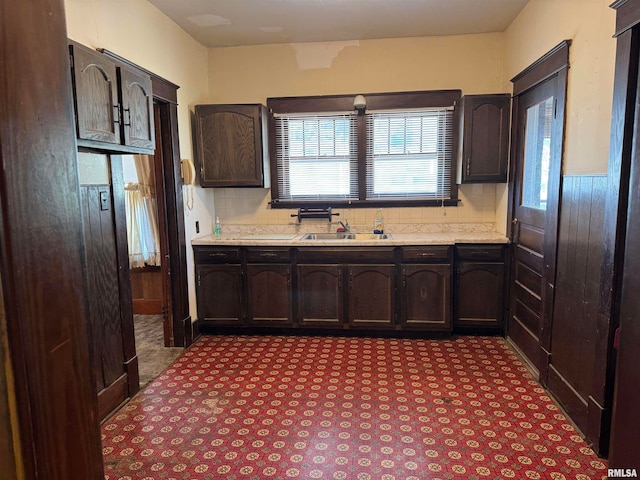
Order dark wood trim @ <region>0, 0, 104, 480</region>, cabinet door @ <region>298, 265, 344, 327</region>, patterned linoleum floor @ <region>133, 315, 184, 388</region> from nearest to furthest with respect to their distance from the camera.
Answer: dark wood trim @ <region>0, 0, 104, 480</region>
patterned linoleum floor @ <region>133, 315, 184, 388</region>
cabinet door @ <region>298, 265, 344, 327</region>

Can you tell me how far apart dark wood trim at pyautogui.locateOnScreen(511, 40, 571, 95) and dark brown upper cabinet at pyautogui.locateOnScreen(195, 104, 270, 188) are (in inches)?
87.9

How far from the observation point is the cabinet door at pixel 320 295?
12.5 feet

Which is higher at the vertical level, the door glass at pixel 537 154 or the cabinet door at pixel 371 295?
the door glass at pixel 537 154

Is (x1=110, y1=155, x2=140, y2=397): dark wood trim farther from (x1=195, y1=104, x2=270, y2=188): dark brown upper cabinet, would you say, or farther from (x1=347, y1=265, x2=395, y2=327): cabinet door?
(x1=347, y1=265, x2=395, y2=327): cabinet door

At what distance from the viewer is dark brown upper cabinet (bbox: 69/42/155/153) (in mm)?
2029

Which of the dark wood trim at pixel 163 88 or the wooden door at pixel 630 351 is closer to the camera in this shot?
the wooden door at pixel 630 351

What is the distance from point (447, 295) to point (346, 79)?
2268mm

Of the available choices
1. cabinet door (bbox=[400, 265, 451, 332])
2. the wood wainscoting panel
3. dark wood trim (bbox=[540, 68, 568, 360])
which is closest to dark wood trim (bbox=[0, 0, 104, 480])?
the wood wainscoting panel

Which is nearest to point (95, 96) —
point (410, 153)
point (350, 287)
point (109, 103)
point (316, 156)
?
point (109, 103)

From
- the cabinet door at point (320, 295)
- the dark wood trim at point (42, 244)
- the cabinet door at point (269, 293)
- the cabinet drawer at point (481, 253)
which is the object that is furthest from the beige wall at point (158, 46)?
the cabinet drawer at point (481, 253)

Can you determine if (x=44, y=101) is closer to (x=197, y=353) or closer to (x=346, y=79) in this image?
(x=197, y=353)

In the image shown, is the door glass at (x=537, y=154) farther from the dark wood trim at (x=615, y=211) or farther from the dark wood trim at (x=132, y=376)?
the dark wood trim at (x=132, y=376)

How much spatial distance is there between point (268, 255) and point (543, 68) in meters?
2.61

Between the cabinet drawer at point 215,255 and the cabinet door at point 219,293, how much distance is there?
0.05 meters
